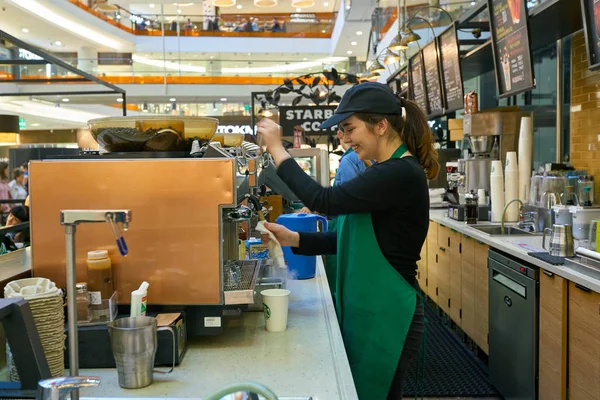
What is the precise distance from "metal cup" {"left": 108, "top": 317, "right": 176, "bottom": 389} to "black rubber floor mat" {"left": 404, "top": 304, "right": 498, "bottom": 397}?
2.26m

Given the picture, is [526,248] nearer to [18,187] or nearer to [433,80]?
[433,80]

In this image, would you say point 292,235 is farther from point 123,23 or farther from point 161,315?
point 123,23

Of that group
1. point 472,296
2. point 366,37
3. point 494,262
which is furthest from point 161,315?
point 366,37

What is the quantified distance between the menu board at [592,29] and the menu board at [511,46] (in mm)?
809

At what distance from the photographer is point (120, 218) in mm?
1092

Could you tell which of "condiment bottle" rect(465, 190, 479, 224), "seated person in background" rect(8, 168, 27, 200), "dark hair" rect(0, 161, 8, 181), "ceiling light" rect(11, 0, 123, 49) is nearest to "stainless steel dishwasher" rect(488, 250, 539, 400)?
"condiment bottle" rect(465, 190, 479, 224)

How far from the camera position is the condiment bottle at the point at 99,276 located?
5.31ft

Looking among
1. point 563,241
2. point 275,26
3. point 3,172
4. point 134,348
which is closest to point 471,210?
point 563,241

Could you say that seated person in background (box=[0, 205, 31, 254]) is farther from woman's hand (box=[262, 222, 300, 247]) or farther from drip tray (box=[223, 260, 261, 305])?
woman's hand (box=[262, 222, 300, 247])

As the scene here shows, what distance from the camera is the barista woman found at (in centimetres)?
170

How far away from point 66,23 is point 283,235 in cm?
1952

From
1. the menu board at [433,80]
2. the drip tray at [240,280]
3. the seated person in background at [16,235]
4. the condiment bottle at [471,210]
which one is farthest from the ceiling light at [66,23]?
the drip tray at [240,280]

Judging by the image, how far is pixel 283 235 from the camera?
2014mm

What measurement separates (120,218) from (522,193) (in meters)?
3.98
